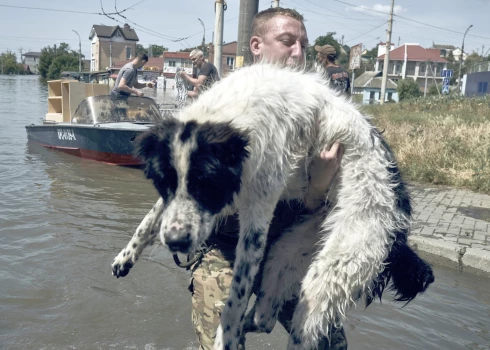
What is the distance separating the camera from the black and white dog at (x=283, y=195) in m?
2.24

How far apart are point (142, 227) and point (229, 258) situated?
549mm

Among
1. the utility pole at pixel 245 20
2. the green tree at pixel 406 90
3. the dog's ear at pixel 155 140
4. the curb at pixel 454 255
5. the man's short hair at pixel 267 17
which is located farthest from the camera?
the green tree at pixel 406 90

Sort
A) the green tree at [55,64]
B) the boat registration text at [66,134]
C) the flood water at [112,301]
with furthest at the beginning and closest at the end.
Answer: the green tree at [55,64] < the boat registration text at [66,134] < the flood water at [112,301]

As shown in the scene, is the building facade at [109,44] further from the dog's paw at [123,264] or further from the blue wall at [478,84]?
the dog's paw at [123,264]

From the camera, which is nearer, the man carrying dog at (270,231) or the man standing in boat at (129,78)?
the man carrying dog at (270,231)

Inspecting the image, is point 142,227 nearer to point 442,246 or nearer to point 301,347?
point 301,347

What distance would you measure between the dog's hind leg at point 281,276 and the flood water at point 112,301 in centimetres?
151

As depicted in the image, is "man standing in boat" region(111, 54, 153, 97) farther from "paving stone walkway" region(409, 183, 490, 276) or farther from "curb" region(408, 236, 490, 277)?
"curb" region(408, 236, 490, 277)

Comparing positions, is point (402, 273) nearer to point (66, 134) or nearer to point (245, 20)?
point (245, 20)

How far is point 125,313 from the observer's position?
5367 millimetres

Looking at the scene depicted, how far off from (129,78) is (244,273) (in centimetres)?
1162

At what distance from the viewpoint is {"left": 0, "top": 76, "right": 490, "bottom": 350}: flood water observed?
4859mm

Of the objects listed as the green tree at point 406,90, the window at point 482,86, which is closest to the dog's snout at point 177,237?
the window at point 482,86

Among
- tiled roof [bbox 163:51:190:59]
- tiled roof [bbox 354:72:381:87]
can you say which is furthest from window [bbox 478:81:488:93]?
tiled roof [bbox 163:51:190:59]
